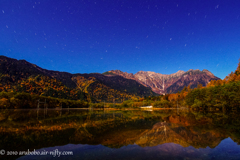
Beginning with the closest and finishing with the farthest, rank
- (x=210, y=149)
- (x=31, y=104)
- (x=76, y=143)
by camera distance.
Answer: (x=210, y=149) < (x=76, y=143) < (x=31, y=104)

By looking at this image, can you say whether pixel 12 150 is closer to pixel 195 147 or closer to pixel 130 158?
pixel 130 158

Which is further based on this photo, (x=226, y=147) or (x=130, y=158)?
(x=226, y=147)

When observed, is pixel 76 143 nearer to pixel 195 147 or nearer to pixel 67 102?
pixel 195 147

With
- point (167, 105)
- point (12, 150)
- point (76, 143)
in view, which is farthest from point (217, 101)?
point (12, 150)

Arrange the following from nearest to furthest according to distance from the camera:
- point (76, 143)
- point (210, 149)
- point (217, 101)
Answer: point (210, 149)
point (76, 143)
point (217, 101)

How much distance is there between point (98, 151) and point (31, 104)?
12458cm

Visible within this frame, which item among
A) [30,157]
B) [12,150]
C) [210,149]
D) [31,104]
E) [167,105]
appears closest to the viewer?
[30,157]

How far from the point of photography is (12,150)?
32.7 ft

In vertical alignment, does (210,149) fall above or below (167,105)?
above

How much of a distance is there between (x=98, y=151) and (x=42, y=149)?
453cm

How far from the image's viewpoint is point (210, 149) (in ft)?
35.8

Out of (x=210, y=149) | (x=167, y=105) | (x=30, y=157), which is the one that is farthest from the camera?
(x=167, y=105)

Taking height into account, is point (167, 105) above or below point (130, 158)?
below

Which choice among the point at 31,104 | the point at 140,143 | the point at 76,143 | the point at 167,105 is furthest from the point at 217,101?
the point at 31,104
